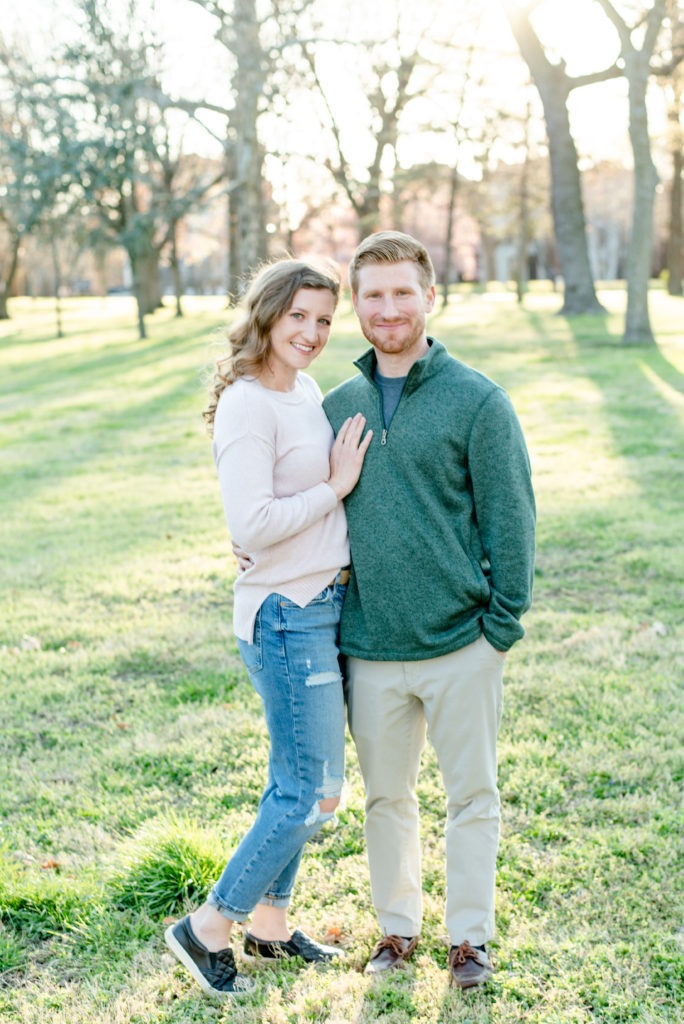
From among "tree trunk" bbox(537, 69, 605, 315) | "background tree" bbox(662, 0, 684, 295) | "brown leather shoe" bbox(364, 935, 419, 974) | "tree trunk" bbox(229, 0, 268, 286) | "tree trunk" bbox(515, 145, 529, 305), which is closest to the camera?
"brown leather shoe" bbox(364, 935, 419, 974)

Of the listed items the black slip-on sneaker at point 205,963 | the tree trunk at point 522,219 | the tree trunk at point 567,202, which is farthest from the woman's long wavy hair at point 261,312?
the tree trunk at point 522,219

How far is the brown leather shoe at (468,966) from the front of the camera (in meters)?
3.01

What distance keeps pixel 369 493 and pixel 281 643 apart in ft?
1.61

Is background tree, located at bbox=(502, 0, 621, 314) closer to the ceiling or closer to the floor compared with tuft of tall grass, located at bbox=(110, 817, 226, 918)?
closer to the ceiling

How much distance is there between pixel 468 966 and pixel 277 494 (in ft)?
4.89

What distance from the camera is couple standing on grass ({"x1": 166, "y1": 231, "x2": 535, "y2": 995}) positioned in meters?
2.86

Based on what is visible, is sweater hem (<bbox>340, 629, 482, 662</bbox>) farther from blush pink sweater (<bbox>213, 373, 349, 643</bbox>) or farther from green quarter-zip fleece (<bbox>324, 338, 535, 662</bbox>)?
blush pink sweater (<bbox>213, 373, 349, 643</bbox>)

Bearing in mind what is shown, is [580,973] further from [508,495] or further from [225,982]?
[508,495]

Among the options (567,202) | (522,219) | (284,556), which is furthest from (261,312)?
(522,219)

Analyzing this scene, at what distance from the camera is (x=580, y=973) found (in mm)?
3035

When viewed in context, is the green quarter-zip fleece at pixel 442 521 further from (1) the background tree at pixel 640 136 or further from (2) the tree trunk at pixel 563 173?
(2) the tree trunk at pixel 563 173

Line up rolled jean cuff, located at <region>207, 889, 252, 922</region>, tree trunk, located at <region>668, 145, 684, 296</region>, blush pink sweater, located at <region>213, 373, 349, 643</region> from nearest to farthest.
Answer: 1. blush pink sweater, located at <region>213, 373, 349, 643</region>
2. rolled jean cuff, located at <region>207, 889, 252, 922</region>
3. tree trunk, located at <region>668, 145, 684, 296</region>

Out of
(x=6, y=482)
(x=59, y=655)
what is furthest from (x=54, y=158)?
(x=59, y=655)

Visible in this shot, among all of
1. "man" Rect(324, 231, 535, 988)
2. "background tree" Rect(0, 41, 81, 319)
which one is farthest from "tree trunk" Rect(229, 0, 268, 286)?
"man" Rect(324, 231, 535, 988)
